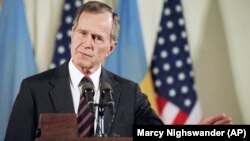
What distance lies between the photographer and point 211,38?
13.4 feet

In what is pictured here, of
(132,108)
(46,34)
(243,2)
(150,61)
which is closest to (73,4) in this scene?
(46,34)

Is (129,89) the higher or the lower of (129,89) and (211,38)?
the lower

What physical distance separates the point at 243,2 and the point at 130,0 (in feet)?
3.29

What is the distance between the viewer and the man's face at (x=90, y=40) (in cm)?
362

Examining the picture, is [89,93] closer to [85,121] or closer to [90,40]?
[85,121]

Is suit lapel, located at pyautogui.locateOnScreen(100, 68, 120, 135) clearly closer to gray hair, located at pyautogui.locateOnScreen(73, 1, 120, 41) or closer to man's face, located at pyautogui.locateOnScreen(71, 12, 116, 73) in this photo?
man's face, located at pyautogui.locateOnScreen(71, 12, 116, 73)

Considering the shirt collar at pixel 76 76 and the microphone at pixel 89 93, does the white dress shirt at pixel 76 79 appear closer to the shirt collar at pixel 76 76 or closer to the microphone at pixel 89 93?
the shirt collar at pixel 76 76

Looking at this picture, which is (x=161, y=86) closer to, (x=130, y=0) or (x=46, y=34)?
(x=130, y=0)

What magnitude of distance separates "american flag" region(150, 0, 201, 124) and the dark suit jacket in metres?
0.26

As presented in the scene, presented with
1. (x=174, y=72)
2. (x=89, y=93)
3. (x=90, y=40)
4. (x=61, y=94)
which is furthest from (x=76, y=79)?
(x=174, y=72)

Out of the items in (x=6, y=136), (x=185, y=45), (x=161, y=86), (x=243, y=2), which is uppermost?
(x=243, y=2)

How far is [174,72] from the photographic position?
4008 mm

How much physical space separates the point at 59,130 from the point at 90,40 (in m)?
1.14

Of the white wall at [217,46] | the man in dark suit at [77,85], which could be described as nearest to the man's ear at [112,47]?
the man in dark suit at [77,85]
